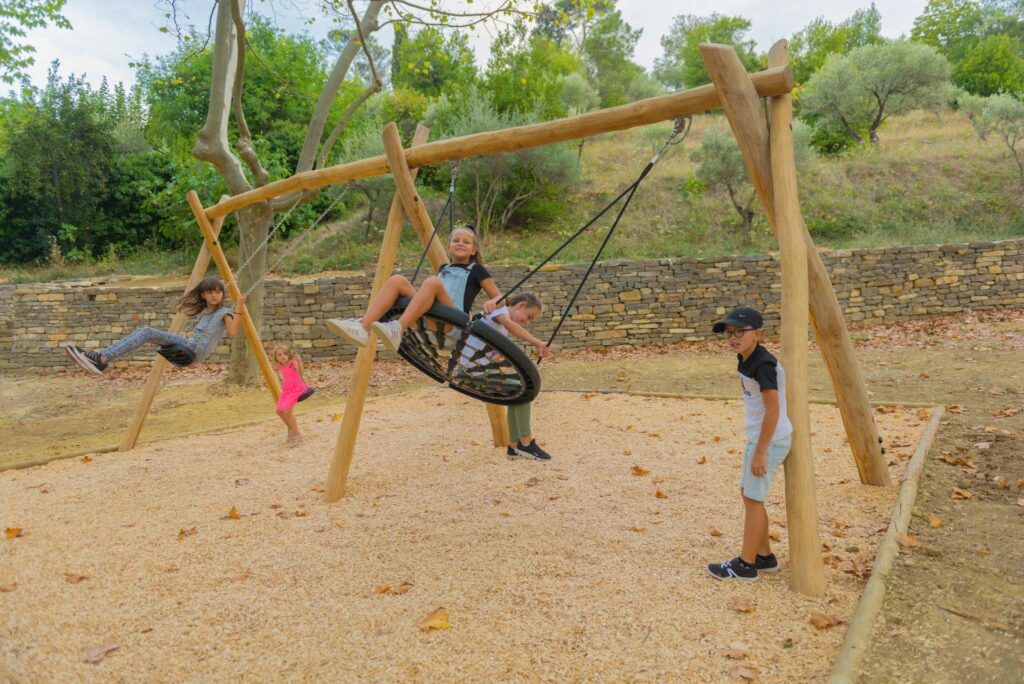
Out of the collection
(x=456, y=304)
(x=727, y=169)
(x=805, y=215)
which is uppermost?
(x=727, y=169)

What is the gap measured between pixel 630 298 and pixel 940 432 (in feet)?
24.2

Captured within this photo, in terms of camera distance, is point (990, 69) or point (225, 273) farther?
point (990, 69)

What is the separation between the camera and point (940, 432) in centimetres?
591

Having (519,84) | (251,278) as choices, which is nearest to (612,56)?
(519,84)

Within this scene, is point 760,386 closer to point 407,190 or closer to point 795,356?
point 795,356

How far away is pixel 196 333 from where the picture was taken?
5.58m

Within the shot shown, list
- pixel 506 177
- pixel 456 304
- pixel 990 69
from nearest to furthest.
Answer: pixel 456 304 < pixel 506 177 < pixel 990 69

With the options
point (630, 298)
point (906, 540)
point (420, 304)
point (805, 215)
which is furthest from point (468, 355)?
point (805, 215)

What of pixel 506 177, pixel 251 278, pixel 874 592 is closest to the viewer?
pixel 874 592

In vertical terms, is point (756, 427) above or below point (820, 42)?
below

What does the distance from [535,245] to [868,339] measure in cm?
779

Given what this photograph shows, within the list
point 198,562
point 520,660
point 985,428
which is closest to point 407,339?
point 198,562

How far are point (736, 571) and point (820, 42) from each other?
40.6 meters

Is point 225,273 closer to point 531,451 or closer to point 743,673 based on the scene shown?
point 531,451
